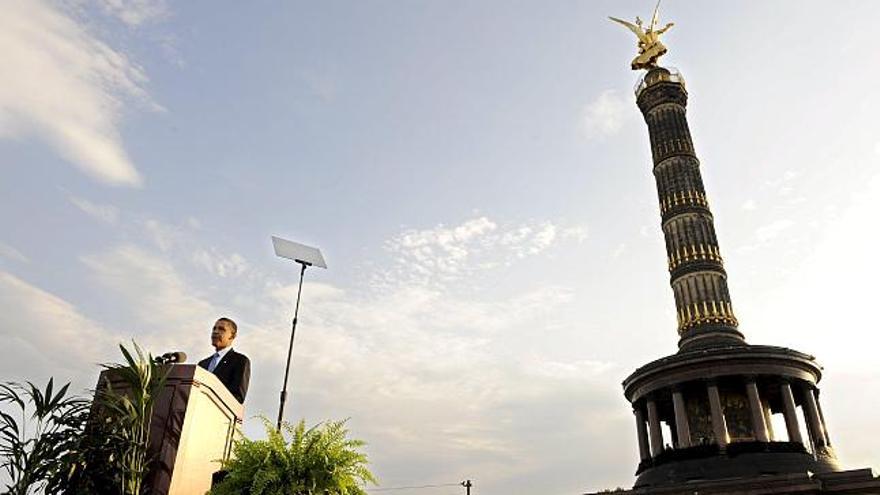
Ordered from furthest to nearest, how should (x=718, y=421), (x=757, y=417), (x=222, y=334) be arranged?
1. (x=718, y=421)
2. (x=757, y=417)
3. (x=222, y=334)

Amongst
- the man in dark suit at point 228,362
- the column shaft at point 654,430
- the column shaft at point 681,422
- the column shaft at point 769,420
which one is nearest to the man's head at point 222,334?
the man in dark suit at point 228,362

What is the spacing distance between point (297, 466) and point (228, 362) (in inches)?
101

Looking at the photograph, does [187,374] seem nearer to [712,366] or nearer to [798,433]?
[712,366]

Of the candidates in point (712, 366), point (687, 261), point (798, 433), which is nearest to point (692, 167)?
point (687, 261)

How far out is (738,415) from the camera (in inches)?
1123

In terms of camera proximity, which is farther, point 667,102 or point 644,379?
point 667,102

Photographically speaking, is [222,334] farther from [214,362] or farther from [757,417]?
[757,417]

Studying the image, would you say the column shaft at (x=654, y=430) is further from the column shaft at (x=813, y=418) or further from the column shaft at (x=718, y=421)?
the column shaft at (x=813, y=418)

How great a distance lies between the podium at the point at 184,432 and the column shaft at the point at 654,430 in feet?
85.3

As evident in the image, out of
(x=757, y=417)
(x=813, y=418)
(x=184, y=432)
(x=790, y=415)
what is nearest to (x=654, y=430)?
(x=757, y=417)

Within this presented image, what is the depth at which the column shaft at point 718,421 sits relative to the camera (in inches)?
1077

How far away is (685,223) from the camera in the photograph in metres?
35.0

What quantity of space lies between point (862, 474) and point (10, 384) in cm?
2502

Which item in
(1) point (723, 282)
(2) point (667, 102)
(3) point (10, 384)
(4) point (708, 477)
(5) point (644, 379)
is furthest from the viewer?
(2) point (667, 102)
